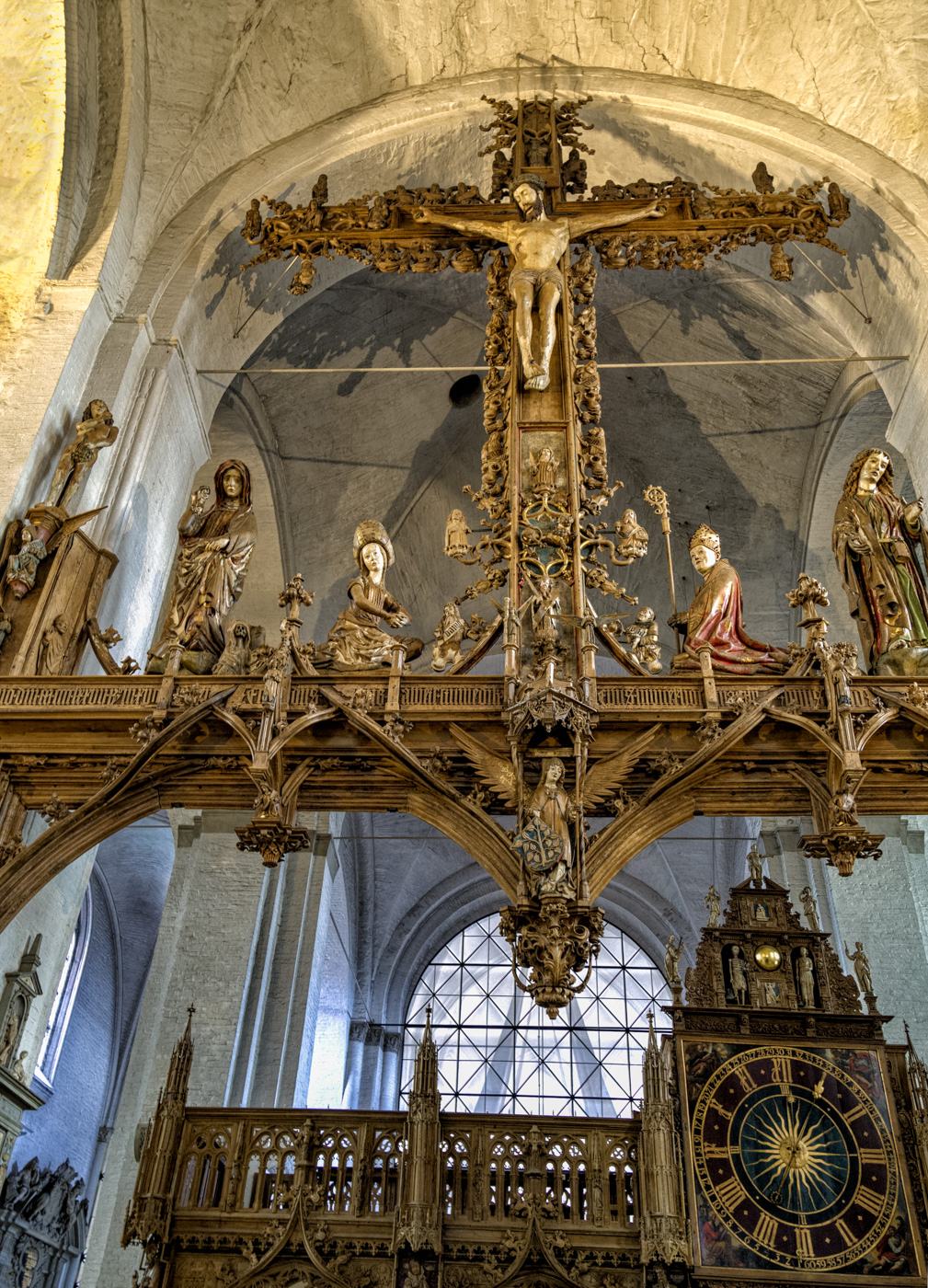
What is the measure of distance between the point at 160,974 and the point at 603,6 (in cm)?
1117

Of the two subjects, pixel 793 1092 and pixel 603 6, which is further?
pixel 603 6

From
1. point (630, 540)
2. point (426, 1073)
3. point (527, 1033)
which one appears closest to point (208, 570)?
point (630, 540)

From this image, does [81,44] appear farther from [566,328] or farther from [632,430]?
[632,430]

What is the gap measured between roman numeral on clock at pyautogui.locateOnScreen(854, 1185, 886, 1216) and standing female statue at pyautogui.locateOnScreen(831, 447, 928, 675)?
456cm

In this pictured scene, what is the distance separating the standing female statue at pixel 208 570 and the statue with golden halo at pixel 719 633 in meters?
3.19

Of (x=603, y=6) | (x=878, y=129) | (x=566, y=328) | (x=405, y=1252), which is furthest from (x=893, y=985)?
(x=603, y=6)

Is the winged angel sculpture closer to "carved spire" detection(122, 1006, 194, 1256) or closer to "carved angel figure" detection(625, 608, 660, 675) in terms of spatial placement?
"carved angel figure" detection(625, 608, 660, 675)

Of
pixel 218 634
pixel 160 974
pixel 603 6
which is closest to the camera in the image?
pixel 218 634

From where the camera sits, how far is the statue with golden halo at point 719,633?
7227 millimetres

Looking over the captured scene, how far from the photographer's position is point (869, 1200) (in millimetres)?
9156

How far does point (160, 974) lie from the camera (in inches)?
493

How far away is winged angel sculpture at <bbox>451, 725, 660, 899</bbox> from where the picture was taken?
5.76 meters

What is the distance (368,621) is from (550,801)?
2276 millimetres

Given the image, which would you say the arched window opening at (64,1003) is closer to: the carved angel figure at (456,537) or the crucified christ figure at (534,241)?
the carved angel figure at (456,537)
